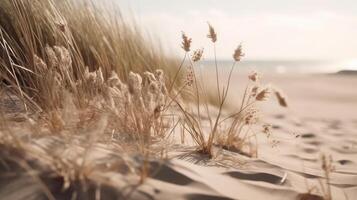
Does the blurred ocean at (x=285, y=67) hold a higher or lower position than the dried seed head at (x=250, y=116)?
lower

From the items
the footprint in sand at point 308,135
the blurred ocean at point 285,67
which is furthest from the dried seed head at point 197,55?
the blurred ocean at point 285,67

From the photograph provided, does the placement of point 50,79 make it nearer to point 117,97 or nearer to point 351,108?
point 117,97

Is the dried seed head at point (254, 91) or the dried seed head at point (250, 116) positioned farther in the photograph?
the dried seed head at point (250, 116)

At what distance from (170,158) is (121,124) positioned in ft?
1.08

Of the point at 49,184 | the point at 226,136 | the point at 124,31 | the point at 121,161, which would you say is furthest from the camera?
the point at 124,31

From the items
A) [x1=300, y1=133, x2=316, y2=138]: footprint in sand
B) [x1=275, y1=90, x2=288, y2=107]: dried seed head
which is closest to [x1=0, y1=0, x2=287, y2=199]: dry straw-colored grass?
[x1=275, y1=90, x2=288, y2=107]: dried seed head

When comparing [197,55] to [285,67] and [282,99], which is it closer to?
[282,99]

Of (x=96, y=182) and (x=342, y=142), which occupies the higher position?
(x=96, y=182)

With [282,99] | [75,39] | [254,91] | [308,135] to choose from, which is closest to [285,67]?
[308,135]

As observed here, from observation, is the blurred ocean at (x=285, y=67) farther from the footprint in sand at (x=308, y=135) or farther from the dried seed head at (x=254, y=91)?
the dried seed head at (x=254, y=91)

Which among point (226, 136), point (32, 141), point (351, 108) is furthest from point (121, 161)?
point (351, 108)

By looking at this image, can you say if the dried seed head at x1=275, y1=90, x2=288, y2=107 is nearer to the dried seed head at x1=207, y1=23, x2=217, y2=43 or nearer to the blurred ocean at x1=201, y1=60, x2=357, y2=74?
the dried seed head at x1=207, y1=23, x2=217, y2=43

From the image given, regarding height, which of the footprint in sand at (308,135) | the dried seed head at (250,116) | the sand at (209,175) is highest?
the dried seed head at (250,116)

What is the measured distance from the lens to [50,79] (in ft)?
6.66
